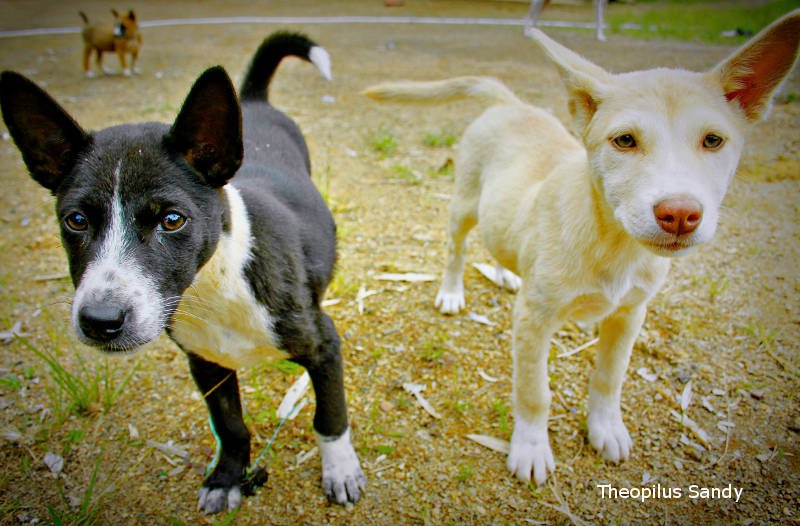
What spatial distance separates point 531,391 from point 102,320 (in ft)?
6.19

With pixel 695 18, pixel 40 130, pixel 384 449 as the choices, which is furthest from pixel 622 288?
pixel 695 18

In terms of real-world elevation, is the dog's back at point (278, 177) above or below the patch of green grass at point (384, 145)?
above

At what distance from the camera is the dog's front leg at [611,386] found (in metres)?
2.54

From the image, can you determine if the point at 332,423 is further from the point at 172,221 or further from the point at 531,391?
the point at 172,221

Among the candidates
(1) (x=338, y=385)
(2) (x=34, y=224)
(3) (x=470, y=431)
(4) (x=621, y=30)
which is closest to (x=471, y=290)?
(3) (x=470, y=431)

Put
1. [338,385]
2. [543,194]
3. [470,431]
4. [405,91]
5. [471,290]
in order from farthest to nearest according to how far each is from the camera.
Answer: [471,290] → [405,91] → [470,431] → [543,194] → [338,385]

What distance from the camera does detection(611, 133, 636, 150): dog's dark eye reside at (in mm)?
1978

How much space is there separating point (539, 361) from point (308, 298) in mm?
1149

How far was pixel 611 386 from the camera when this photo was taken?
2629 millimetres

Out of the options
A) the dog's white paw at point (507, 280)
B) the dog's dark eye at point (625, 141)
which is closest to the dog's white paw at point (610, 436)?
the dog's white paw at point (507, 280)

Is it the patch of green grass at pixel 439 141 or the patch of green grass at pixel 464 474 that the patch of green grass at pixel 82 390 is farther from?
the patch of green grass at pixel 439 141

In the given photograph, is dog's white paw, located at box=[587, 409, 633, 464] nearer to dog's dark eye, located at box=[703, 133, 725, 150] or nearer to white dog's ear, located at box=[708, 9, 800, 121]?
dog's dark eye, located at box=[703, 133, 725, 150]

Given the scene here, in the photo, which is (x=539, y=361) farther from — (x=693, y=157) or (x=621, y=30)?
(x=621, y=30)

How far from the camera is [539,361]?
2457 mm
